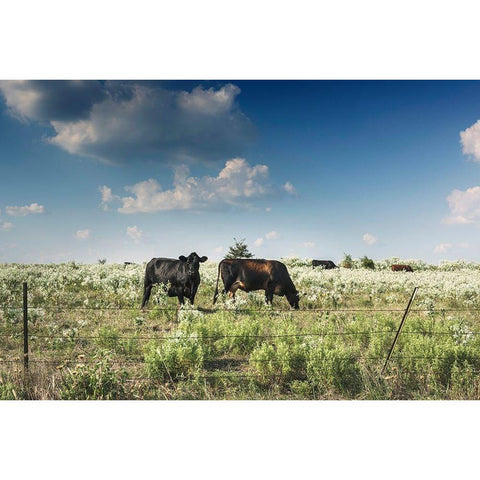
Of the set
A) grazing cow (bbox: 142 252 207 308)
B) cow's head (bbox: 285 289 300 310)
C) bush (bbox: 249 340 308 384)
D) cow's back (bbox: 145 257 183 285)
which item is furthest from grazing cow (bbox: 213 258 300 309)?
bush (bbox: 249 340 308 384)

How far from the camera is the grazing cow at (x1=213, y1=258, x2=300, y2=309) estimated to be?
43.9 ft

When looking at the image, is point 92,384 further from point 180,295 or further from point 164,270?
point 164,270

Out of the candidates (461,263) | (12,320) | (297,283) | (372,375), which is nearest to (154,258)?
(12,320)

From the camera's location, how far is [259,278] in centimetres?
1376

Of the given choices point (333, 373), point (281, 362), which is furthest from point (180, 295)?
point (333, 373)

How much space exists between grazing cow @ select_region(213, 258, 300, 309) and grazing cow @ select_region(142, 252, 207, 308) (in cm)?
119

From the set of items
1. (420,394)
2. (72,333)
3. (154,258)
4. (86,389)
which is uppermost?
(154,258)

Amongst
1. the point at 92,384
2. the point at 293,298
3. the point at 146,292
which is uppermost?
the point at 146,292

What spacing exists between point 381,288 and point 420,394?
10330mm

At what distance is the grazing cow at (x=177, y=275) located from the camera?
40.0ft

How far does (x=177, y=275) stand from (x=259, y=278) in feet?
9.42

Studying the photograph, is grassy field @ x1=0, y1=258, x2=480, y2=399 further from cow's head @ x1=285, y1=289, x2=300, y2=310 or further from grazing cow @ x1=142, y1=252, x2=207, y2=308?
cow's head @ x1=285, y1=289, x2=300, y2=310

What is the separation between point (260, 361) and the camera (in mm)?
6645

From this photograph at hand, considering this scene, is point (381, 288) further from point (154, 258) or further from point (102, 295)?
point (102, 295)
